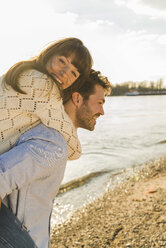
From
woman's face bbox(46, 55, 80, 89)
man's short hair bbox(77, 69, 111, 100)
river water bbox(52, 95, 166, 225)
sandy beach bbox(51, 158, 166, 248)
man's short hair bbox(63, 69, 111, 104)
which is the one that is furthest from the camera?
river water bbox(52, 95, 166, 225)

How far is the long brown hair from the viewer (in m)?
1.57

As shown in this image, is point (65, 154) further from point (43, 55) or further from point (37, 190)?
point (43, 55)

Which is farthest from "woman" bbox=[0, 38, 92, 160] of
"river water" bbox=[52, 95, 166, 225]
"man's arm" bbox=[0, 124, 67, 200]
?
"river water" bbox=[52, 95, 166, 225]

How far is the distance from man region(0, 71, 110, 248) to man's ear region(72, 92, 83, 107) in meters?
0.77

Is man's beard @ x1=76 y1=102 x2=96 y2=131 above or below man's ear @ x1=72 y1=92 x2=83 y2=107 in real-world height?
below

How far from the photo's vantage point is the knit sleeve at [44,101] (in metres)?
1.53

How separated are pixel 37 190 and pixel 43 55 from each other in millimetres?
952

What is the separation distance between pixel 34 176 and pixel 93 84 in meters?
1.31

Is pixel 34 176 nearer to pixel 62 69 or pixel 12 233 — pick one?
pixel 12 233

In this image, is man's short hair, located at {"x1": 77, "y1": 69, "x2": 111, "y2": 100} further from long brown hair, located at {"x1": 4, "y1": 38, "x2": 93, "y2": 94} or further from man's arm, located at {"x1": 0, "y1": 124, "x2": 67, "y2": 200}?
man's arm, located at {"x1": 0, "y1": 124, "x2": 67, "y2": 200}


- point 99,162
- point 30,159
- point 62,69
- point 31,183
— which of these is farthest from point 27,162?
point 99,162

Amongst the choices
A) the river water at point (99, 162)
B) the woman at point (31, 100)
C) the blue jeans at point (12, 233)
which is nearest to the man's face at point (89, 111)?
the woman at point (31, 100)

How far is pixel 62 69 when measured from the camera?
1837 mm

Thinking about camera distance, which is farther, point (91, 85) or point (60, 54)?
point (91, 85)
